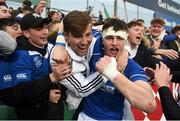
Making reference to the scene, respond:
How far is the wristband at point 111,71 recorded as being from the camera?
10.2ft

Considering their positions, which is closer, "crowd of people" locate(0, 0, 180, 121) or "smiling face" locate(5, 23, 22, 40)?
"crowd of people" locate(0, 0, 180, 121)

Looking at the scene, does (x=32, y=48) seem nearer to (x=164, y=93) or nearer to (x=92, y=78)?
(x=92, y=78)

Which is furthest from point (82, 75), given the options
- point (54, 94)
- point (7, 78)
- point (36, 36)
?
point (36, 36)

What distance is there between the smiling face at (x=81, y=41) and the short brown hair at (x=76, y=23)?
0.03m

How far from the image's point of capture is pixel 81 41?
11.2ft

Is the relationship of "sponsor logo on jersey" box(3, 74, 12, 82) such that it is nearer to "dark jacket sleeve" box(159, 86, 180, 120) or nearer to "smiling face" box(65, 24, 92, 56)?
"smiling face" box(65, 24, 92, 56)

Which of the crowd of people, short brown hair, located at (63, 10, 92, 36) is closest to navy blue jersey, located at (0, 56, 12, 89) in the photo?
the crowd of people

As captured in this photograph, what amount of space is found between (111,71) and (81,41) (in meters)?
0.43

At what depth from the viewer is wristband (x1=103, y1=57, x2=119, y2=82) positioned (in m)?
3.12

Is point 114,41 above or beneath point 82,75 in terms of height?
above

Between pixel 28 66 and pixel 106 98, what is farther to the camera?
pixel 28 66

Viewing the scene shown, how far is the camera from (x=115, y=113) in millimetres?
3551

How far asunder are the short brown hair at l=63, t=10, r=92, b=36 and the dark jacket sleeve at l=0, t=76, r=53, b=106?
0.46 metres

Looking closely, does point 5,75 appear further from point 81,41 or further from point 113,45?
point 113,45
